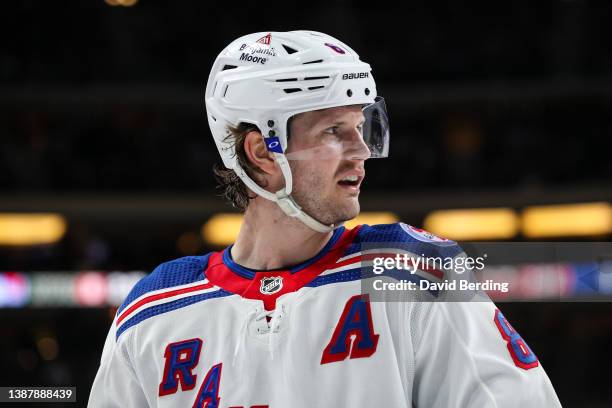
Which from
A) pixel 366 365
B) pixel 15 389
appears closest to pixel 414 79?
pixel 15 389

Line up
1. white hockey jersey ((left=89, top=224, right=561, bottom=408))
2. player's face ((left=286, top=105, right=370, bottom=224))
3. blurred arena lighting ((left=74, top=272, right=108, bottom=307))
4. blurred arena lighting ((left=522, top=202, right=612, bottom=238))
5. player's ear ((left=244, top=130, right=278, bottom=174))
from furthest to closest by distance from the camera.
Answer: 1. blurred arena lighting ((left=522, top=202, right=612, bottom=238))
2. blurred arena lighting ((left=74, top=272, right=108, bottom=307))
3. player's ear ((left=244, top=130, right=278, bottom=174))
4. player's face ((left=286, top=105, right=370, bottom=224))
5. white hockey jersey ((left=89, top=224, right=561, bottom=408))

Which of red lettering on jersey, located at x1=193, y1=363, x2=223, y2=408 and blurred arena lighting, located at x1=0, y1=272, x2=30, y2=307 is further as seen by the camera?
blurred arena lighting, located at x1=0, y1=272, x2=30, y2=307

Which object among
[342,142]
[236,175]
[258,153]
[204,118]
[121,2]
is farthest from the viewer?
[121,2]

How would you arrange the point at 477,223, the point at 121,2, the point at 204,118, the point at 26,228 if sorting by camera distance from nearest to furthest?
the point at 26,228
the point at 477,223
the point at 204,118
the point at 121,2

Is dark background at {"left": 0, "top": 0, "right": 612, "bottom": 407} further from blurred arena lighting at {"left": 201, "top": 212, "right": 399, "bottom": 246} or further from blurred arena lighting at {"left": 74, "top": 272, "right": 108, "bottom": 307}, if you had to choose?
blurred arena lighting at {"left": 74, "top": 272, "right": 108, "bottom": 307}

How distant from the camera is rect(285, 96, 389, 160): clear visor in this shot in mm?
2279

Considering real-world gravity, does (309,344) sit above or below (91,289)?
below

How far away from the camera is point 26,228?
13016 mm

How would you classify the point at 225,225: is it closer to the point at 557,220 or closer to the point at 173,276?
the point at 557,220

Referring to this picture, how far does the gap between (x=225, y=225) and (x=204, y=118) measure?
77.6 inches

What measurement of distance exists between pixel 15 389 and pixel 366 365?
6.12ft

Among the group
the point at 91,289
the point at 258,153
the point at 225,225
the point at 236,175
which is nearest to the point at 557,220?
the point at 225,225

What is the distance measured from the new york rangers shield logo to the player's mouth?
287mm

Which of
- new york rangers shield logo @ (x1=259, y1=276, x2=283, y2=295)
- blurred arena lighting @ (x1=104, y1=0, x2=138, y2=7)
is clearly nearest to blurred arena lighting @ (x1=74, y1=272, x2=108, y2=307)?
blurred arena lighting @ (x1=104, y1=0, x2=138, y2=7)
